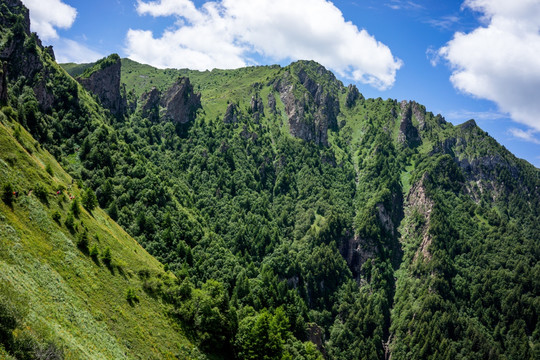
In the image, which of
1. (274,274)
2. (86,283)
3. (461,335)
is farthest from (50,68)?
(461,335)

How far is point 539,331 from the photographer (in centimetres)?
19962

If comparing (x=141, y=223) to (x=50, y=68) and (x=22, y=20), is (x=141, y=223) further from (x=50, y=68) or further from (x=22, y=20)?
(x=22, y=20)

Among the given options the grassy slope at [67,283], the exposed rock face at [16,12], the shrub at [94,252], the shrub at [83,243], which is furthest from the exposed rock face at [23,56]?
the shrub at [94,252]

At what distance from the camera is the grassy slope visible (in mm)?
39562

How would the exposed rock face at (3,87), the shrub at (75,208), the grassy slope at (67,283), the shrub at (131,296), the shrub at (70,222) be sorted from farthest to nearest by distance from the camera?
the exposed rock face at (3,87)
the shrub at (75,208)
the shrub at (70,222)
the shrub at (131,296)
the grassy slope at (67,283)

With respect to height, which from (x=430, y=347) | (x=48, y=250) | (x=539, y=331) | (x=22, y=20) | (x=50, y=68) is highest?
(x=22, y=20)

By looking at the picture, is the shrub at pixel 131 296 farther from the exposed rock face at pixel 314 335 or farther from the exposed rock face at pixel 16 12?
the exposed rock face at pixel 16 12

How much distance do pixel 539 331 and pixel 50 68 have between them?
341459 mm

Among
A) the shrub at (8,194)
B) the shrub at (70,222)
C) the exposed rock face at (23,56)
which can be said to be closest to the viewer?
the shrub at (8,194)

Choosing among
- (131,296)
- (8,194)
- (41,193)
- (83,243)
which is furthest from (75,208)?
(131,296)

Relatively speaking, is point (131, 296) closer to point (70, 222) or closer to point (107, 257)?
point (107, 257)

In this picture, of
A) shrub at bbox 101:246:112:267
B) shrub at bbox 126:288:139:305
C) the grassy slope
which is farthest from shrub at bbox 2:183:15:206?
shrub at bbox 126:288:139:305

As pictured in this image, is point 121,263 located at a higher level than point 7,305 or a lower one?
lower

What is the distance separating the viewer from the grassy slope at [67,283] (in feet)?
130
